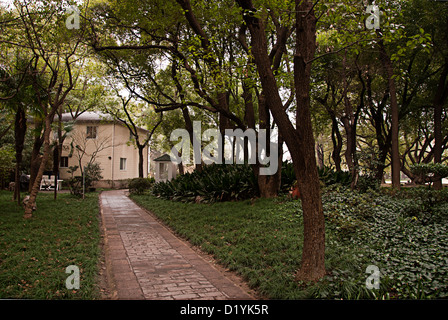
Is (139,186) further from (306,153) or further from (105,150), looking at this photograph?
(306,153)

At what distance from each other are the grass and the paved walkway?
1.20 ft

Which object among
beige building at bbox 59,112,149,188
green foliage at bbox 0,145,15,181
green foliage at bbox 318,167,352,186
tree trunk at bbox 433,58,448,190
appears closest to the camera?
green foliage at bbox 318,167,352,186

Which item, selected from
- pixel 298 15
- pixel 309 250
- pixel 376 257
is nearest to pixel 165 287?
pixel 309 250

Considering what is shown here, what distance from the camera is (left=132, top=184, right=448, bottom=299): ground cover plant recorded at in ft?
12.9

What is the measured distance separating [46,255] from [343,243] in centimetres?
508

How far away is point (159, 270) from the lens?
520 centimetres

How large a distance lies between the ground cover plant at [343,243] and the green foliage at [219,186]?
4.71ft

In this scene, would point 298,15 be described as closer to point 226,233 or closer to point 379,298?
point 379,298

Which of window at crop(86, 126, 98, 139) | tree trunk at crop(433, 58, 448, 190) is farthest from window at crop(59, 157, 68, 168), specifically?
tree trunk at crop(433, 58, 448, 190)

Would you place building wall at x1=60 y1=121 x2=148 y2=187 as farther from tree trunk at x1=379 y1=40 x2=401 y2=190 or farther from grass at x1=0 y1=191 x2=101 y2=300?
tree trunk at x1=379 y1=40 x2=401 y2=190

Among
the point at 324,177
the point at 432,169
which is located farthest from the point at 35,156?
the point at 432,169

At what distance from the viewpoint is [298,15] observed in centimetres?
469

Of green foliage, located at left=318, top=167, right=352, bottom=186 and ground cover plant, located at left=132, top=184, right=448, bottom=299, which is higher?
green foliage, located at left=318, top=167, right=352, bottom=186

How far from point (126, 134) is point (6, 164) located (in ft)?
40.5
